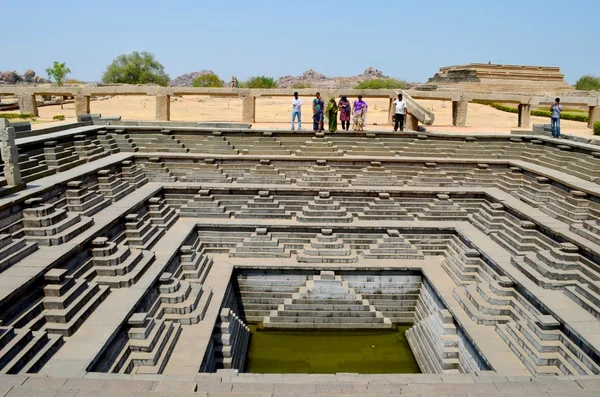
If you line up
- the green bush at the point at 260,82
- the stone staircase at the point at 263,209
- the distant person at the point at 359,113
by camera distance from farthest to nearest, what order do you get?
the green bush at the point at 260,82
the distant person at the point at 359,113
the stone staircase at the point at 263,209

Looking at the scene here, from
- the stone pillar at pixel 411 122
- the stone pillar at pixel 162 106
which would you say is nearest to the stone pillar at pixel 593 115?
the stone pillar at pixel 411 122

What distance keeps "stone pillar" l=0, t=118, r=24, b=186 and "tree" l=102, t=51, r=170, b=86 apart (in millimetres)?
→ 31221

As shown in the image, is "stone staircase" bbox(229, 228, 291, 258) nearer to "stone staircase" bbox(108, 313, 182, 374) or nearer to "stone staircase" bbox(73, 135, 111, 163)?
"stone staircase" bbox(108, 313, 182, 374)

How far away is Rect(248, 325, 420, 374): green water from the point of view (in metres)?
7.53

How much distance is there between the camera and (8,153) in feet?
25.7

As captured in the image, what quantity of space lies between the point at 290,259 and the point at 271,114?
1014 cm

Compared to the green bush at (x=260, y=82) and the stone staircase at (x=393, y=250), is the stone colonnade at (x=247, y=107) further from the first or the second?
the green bush at (x=260, y=82)

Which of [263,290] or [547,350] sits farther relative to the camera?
[263,290]

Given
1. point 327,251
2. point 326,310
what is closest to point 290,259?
point 327,251

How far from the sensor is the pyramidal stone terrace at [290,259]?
5.42m

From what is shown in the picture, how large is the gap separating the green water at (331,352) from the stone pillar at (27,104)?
1236 cm

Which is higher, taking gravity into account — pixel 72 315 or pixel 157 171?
pixel 157 171

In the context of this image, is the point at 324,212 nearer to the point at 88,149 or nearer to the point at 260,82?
the point at 88,149

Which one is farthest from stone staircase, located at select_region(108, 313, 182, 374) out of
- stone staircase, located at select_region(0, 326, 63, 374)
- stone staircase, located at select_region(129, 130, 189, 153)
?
stone staircase, located at select_region(129, 130, 189, 153)
